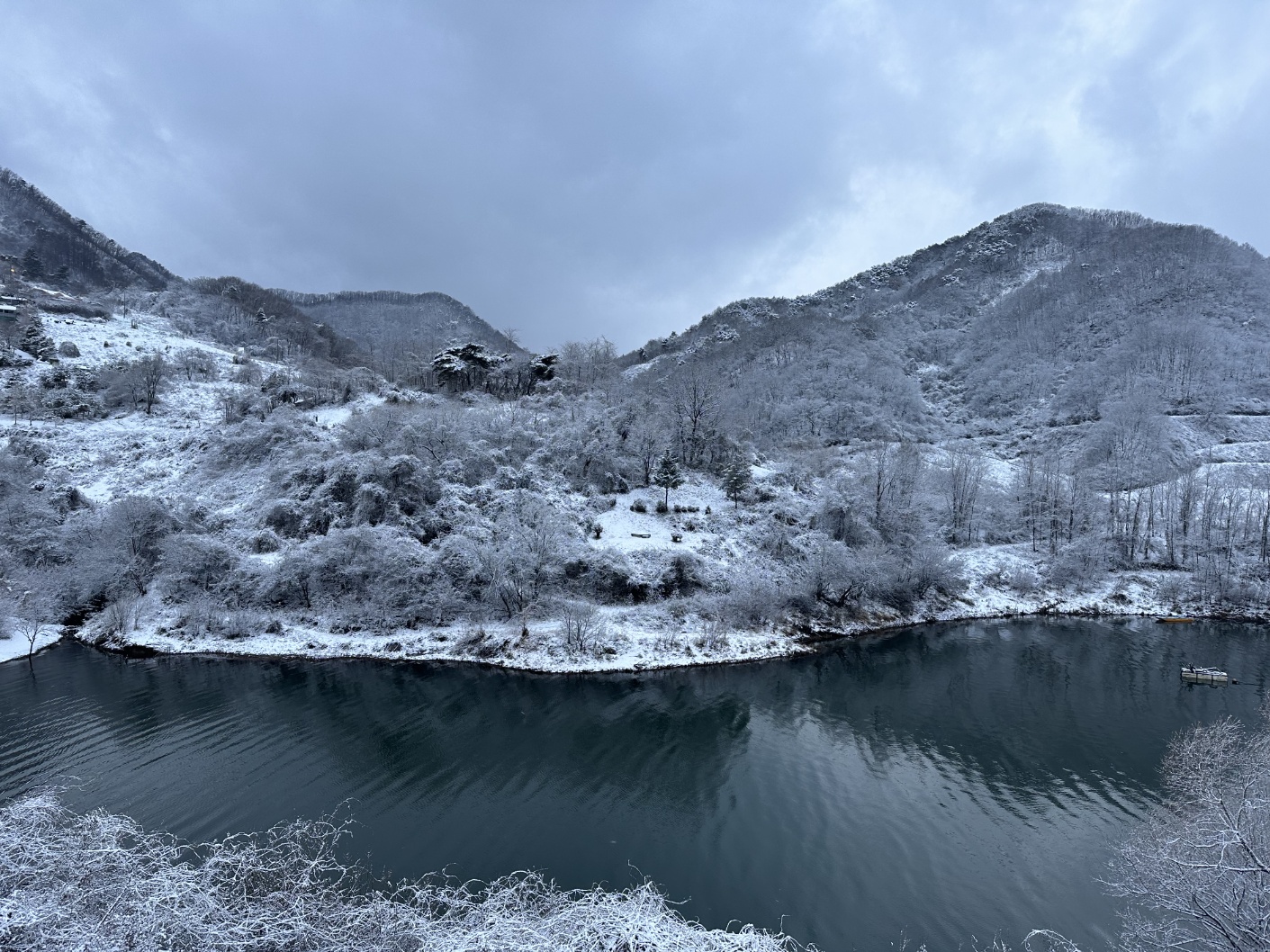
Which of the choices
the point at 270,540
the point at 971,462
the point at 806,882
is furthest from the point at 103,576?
the point at 971,462

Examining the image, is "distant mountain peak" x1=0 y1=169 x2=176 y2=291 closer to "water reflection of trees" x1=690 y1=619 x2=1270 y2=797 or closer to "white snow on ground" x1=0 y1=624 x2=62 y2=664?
"white snow on ground" x1=0 y1=624 x2=62 y2=664

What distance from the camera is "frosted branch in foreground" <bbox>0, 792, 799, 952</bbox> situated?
26.8 feet

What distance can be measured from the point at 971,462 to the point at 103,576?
83.8 m

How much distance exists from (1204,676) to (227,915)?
44087mm

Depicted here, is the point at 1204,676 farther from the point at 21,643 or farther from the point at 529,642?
the point at 21,643

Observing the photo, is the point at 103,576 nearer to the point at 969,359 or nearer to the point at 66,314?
Result: the point at 66,314

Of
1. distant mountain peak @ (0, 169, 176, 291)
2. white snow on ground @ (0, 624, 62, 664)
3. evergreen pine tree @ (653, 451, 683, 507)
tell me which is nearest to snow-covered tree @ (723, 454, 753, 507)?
evergreen pine tree @ (653, 451, 683, 507)

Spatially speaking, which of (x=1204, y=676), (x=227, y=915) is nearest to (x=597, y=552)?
(x=227, y=915)

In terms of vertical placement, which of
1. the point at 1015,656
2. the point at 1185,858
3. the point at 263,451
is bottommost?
the point at 1015,656

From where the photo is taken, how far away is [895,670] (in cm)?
A: 3222

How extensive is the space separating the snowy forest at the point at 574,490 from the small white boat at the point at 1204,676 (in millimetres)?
14671

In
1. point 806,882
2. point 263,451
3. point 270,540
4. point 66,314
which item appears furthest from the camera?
point 66,314

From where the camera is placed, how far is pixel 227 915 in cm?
915

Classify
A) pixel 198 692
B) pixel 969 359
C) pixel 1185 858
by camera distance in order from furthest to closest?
pixel 969 359, pixel 198 692, pixel 1185 858
